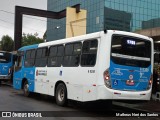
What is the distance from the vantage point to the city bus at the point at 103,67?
Answer: 12359 mm

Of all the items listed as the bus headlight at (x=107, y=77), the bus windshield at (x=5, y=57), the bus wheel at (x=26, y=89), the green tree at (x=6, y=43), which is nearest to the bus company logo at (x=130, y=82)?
the bus headlight at (x=107, y=77)

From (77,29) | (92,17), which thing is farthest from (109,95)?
(92,17)

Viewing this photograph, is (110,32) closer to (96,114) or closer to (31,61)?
(96,114)

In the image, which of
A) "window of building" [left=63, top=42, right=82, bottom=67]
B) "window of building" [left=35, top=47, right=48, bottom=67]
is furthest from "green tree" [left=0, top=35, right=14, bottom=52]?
"window of building" [left=63, top=42, right=82, bottom=67]

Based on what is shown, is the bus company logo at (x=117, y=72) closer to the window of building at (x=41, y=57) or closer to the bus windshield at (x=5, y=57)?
the window of building at (x=41, y=57)

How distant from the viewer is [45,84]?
54.5 ft

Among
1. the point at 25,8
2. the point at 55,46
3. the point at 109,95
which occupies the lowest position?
the point at 109,95

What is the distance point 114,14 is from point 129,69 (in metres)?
60.2

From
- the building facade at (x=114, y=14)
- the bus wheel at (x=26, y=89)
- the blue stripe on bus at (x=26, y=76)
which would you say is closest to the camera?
the blue stripe on bus at (x=26, y=76)

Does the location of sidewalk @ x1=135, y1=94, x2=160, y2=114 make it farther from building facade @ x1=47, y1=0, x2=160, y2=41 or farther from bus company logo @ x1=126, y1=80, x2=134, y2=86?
building facade @ x1=47, y1=0, x2=160, y2=41

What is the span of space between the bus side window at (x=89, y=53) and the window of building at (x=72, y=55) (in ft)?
1.28

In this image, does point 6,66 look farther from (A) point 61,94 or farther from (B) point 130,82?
(B) point 130,82

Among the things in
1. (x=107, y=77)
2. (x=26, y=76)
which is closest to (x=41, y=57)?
(x=26, y=76)

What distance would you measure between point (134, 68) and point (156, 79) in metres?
4.78
